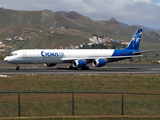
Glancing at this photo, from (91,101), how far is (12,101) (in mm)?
5786

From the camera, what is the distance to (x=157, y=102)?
18672 millimetres

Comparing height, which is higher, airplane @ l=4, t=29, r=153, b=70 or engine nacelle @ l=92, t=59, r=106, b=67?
airplane @ l=4, t=29, r=153, b=70

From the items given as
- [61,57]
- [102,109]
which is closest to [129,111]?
[102,109]

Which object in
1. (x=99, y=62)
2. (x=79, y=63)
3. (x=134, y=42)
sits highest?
(x=134, y=42)

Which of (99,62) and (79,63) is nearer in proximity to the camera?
(79,63)

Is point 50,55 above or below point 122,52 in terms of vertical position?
below

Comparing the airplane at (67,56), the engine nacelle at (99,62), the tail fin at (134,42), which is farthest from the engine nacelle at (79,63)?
the tail fin at (134,42)

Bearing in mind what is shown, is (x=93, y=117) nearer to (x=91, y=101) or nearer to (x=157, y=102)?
(x=91, y=101)

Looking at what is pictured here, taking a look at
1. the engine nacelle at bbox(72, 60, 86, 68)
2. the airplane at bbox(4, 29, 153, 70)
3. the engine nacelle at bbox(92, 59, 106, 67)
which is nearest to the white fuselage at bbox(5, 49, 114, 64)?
the airplane at bbox(4, 29, 153, 70)

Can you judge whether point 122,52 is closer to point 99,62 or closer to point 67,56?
point 99,62

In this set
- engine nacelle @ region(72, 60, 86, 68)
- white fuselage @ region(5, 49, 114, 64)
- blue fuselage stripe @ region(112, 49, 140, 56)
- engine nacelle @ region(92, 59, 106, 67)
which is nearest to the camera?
white fuselage @ region(5, 49, 114, 64)

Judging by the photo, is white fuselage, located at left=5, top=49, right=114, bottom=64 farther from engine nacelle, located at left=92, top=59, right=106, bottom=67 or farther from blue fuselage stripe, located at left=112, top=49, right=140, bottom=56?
engine nacelle, located at left=92, top=59, right=106, bottom=67

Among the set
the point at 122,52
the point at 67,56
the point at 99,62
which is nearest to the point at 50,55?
the point at 67,56

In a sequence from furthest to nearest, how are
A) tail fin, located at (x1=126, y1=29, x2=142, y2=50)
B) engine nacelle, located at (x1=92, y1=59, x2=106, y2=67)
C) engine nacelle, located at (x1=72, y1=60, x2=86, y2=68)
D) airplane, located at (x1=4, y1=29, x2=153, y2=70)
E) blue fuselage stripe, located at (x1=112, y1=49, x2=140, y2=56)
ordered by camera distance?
tail fin, located at (x1=126, y1=29, x2=142, y2=50)
blue fuselage stripe, located at (x1=112, y1=49, x2=140, y2=56)
engine nacelle, located at (x1=92, y1=59, x2=106, y2=67)
engine nacelle, located at (x1=72, y1=60, x2=86, y2=68)
airplane, located at (x1=4, y1=29, x2=153, y2=70)
